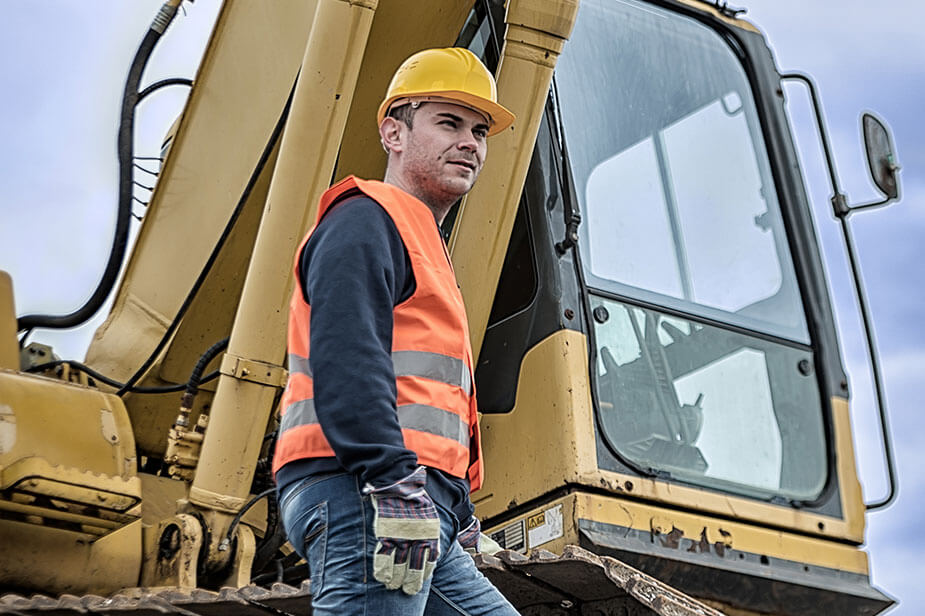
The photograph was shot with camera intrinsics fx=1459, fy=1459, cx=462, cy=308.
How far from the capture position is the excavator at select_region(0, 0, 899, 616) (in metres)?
3.42

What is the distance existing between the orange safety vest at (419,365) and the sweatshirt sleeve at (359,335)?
3 cm

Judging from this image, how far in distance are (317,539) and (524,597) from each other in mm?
1051

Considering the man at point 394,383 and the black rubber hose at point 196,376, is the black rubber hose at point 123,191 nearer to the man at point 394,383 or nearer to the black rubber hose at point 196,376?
the black rubber hose at point 196,376

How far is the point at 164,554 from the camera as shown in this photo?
333 centimetres

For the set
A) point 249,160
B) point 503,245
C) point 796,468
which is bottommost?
point 796,468

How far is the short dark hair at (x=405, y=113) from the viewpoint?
2453 millimetres

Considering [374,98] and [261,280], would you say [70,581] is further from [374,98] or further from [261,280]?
[374,98]

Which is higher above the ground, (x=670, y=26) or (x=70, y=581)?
(x=670, y=26)

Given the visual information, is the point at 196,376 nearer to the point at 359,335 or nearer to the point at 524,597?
the point at 524,597

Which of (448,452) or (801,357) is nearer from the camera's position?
(448,452)

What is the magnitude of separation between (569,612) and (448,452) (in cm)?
99

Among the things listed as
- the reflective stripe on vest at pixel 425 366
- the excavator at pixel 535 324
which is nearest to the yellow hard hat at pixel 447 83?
the reflective stripe on vest at pixel 425 366

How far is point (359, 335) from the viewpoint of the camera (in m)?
2.10

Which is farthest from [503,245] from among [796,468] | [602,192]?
[796,468]
